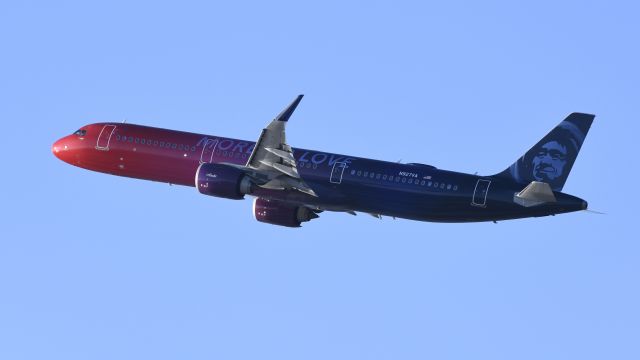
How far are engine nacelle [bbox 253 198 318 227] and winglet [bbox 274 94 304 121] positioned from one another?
25.7ft

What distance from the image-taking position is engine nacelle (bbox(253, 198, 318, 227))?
73.5 metres

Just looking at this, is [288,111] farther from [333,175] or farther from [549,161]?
[549,161]

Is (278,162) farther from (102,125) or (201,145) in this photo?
(102,125)

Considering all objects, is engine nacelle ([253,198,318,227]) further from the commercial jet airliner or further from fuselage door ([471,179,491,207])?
fuselage door ([471,179,491,207])

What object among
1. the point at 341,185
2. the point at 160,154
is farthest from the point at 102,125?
the point at 341,185

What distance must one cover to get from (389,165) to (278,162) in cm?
601

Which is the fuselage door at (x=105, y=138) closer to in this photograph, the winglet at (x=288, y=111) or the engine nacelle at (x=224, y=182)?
the engine nacelle at (x=224, y=182)

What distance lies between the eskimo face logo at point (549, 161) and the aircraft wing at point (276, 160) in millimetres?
12031

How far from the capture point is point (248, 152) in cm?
7306

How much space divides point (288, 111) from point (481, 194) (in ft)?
34.9

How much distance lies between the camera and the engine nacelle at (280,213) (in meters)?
73.5

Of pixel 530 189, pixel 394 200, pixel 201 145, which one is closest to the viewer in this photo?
pixel 530 189

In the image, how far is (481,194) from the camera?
221ft

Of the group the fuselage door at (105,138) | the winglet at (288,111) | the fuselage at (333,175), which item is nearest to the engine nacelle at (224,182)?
the fuselage at (333,175)
